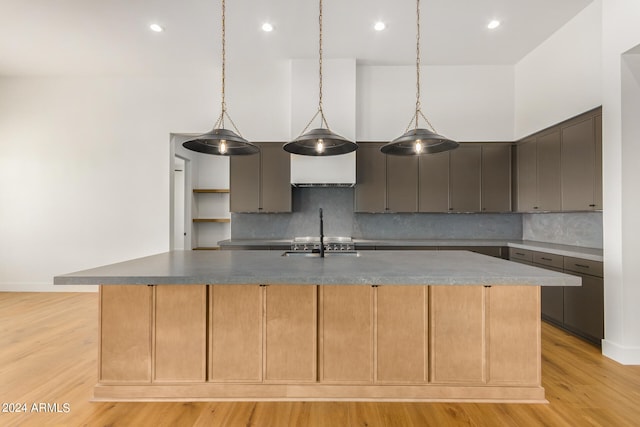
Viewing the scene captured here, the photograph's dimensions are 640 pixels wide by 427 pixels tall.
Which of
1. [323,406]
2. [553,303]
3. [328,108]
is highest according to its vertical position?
[328,108]

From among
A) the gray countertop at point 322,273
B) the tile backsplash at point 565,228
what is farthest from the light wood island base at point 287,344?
the tile backsplash at point 565,228

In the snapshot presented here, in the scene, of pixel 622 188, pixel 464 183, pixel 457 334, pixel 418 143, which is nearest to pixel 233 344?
pixel 457 334

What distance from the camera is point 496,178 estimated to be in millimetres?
4617

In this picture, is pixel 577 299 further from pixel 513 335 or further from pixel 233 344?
pixel 233 344

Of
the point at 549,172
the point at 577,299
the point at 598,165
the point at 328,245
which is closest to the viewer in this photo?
the point at 598,165

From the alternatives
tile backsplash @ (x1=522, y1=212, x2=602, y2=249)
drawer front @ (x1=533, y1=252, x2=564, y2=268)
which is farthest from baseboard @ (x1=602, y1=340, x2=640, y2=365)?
tile backsplash @ (x1=522, y1=212, x2=602, y2=249)

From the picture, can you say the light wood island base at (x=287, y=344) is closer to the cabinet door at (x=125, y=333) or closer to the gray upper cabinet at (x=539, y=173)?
the cabinet door at (x=125, y=333)

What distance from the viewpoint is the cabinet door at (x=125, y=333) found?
84.7 inches

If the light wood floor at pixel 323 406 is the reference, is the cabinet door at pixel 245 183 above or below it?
above

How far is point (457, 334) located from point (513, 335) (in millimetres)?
376

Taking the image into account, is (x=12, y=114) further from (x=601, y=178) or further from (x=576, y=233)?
(x=576, y=233)

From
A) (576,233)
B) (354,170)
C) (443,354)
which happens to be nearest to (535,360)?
(443,354)

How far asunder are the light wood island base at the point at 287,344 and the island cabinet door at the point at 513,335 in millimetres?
102

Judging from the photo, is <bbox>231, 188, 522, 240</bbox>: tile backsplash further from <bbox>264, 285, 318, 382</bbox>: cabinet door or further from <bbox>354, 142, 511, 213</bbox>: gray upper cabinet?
<bbox>264, 285, 318, 382</bbox>: cabinet door
